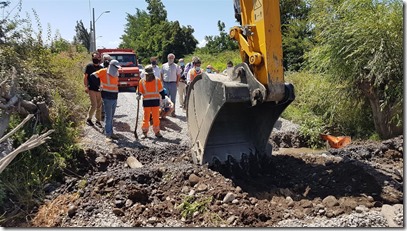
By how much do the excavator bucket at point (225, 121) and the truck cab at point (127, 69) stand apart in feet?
32.7

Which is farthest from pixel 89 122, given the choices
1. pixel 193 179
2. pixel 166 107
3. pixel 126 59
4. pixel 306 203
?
pixel 126 59

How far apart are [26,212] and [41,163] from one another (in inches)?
36.8

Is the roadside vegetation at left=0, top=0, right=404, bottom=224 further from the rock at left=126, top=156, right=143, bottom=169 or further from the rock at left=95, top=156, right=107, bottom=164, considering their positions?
the rock at left=126, top=156, right=143, bottom=169

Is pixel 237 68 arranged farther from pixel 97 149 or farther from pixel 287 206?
pixel 97 149

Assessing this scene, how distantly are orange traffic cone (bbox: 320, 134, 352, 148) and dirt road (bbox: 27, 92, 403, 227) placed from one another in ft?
5.89

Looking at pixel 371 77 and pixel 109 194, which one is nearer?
pixel 109 194

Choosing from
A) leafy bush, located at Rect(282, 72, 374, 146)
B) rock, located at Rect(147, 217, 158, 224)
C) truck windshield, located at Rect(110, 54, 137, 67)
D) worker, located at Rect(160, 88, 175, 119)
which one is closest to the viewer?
rock, located at Rect(147, 217, 158, 224)

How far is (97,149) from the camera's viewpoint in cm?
675

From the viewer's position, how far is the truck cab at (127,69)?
1623cm

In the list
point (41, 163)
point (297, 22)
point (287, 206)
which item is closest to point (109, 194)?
point (41, 163)

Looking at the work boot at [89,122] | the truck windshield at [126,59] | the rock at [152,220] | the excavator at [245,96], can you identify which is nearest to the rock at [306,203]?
the excavator at [245,96]

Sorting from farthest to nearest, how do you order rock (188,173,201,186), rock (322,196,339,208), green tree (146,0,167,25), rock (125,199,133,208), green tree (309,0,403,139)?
green tree (146,0,167,25) < green tree (309,0,403,139) < rock (188,173,201,186) < rock (125,199,133,208) < rock (322,196,339,208)

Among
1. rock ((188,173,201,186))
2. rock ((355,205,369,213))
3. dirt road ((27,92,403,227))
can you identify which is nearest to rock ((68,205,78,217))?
dirt road ((27,92,403,227))

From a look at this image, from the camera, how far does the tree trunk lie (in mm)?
8320
